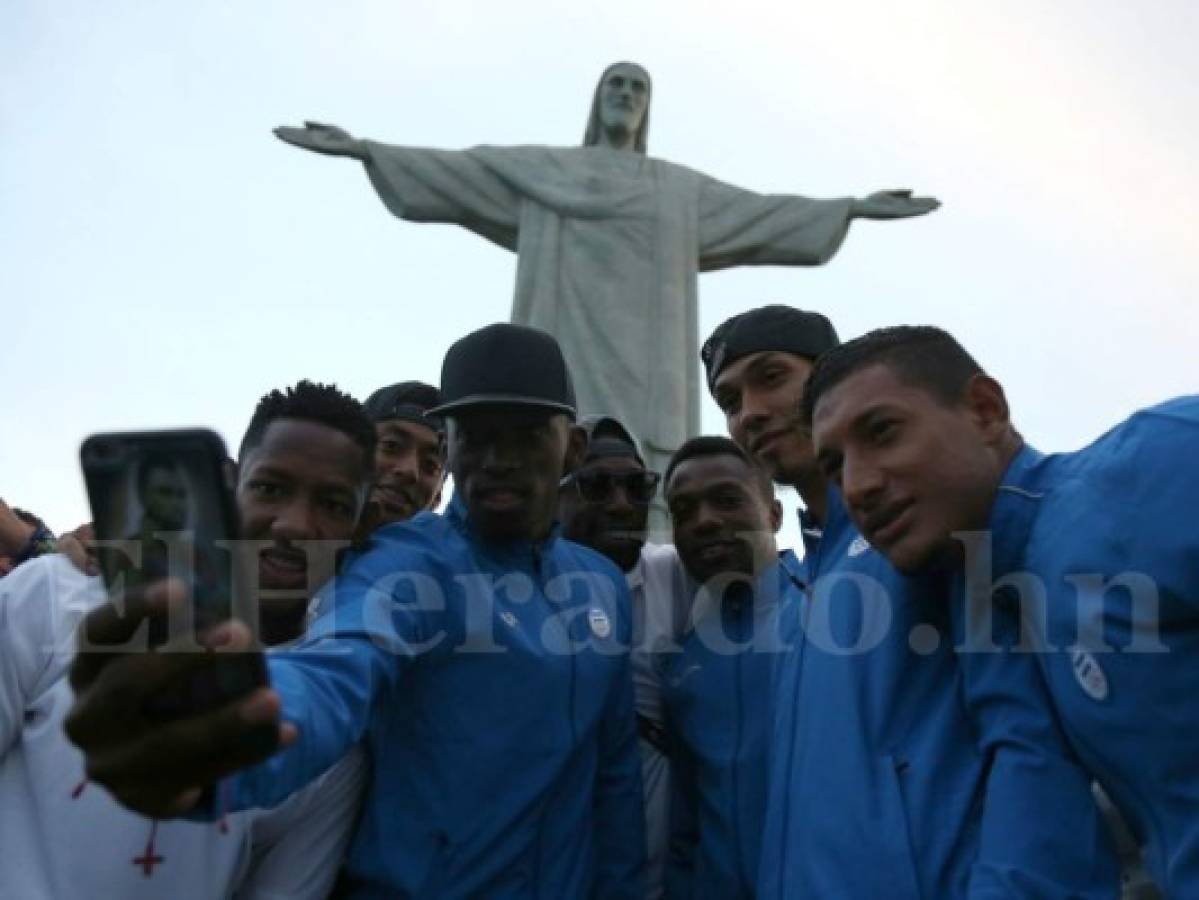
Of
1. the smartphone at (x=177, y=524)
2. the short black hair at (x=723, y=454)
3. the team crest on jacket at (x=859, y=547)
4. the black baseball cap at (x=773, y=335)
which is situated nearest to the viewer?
the smartphone at (x=177, y=524)

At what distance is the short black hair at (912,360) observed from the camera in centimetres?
203

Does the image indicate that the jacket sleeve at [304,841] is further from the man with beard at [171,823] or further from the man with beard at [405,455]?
the man with beard at [405,455]

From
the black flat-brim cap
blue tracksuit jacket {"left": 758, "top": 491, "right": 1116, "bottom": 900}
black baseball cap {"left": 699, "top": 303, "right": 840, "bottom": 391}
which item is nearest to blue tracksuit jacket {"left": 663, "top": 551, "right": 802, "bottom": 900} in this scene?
blue tracksuit jacket {"left": 758, "top": 491, "right": 1116, "bottom": 900}

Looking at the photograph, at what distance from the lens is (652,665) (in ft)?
9.68

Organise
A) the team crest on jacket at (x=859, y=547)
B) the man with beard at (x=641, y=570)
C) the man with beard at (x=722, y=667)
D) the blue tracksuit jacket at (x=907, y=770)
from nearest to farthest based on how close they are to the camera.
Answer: the blue tracksuit jacket at (x=907, y=770) < the team crest on jacket at (x=859, y=547) < the man with beard at (x=722, y=667) < the man with beard at (x=641, y=570)

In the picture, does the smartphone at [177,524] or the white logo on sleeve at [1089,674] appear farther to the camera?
the white logo on sleeve at [1089,674]

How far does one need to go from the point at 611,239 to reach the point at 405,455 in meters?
4.59

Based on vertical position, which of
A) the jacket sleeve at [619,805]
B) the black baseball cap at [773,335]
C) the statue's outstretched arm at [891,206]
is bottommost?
the jacket sleeve at [619,805]

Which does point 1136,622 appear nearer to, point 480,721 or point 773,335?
point 480,721

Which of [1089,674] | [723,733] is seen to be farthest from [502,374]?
[1089,674]

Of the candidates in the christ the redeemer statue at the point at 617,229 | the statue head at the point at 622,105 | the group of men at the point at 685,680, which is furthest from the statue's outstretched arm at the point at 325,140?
the group of men at the point at 685,680

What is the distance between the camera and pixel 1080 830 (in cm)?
176

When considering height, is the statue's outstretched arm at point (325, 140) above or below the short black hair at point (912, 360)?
above

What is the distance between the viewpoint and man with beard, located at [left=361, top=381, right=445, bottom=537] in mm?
3514
